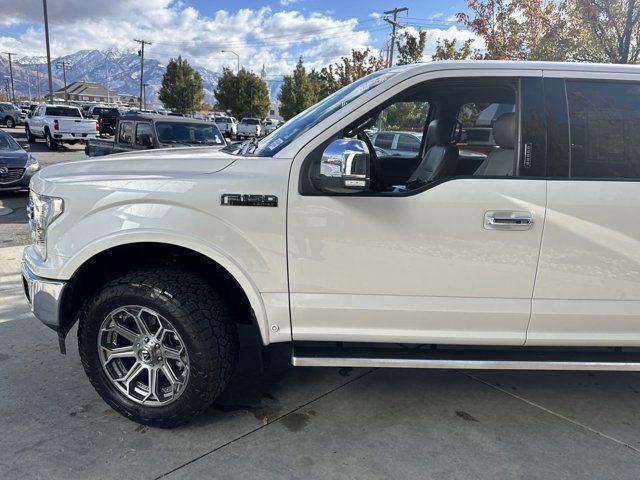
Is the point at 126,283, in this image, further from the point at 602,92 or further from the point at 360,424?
the point at 602,92

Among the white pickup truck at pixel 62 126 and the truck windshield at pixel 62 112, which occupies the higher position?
the truck windshield at pixel 62 112

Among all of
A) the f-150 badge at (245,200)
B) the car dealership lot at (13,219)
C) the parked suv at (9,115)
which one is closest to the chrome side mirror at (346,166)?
the f-150 badge at (245,200)

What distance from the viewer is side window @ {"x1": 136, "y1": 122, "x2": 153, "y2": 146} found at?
9.63m

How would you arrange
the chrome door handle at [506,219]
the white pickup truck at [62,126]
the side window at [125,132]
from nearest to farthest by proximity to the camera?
the chrome door handle at [506,219]
the side window at [125,132]
the white pickup truck at [62,126]

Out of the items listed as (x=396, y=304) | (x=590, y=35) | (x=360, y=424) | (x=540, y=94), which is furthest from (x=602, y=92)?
(x=590, y=35)

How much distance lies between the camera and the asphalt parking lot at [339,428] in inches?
101

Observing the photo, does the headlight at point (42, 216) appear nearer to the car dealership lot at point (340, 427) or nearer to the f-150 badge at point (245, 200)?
the f-150 badge at point (245, 200)

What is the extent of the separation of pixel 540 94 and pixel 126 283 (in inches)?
95.5

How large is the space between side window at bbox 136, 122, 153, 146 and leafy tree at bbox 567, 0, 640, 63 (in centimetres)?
785

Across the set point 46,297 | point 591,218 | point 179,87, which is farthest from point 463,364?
point 179,87

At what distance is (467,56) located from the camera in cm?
1714

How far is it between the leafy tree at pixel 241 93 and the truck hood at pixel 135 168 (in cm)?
4939

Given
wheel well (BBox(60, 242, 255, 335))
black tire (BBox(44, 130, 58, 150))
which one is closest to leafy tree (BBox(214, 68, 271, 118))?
black tire (BBox(44, 130, 58, 150))

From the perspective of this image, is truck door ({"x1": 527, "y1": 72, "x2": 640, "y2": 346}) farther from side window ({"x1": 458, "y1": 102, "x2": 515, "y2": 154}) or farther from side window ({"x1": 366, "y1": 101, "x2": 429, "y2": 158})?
side window ({"x1": 366, "y1": 101, "x2": 429, "y2": 158})
